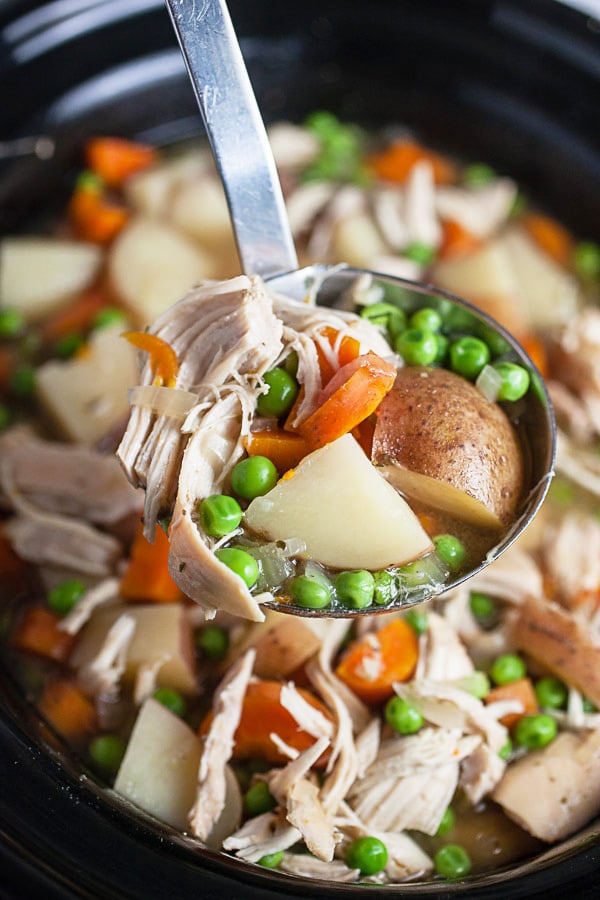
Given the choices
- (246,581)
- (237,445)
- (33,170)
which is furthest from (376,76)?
(246,581)

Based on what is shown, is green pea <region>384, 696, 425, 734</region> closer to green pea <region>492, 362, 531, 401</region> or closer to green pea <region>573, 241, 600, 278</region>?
green pea <region>492, 362, 531, 401</region>

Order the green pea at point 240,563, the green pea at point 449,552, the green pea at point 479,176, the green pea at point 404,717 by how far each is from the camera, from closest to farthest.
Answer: the green pea at point 240,563
the green pea at point 449,552
the green pea at point 404,717
the green pea at point 479,176

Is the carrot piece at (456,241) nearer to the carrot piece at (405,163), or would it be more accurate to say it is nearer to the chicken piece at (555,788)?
the carrot piece at (405,163)

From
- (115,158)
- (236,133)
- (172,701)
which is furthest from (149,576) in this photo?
(115,158)

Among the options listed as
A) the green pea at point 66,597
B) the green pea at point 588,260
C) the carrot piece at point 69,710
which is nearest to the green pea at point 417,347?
the green pea at point 66,597

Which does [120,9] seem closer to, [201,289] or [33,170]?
[33,170]

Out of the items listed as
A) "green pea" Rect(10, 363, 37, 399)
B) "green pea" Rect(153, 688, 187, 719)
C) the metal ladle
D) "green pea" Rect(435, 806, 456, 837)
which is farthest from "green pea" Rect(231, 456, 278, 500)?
"green pea" Rect(10, 363, 37, 399)
